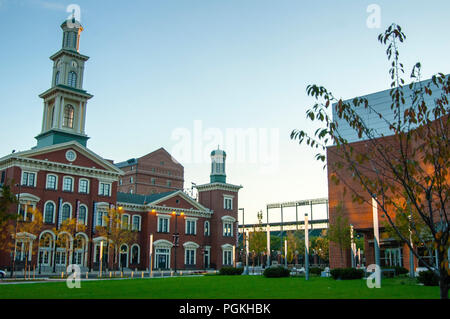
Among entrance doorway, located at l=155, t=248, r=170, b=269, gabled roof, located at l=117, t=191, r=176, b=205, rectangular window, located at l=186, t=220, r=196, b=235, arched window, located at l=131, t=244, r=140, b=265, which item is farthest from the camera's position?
rectangular window, located at l=186, t=220, r=196, b=235

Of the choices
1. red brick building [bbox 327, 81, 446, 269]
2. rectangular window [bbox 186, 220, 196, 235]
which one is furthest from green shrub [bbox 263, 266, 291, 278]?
rectangular window [bbox 186, 220, 196, 235]

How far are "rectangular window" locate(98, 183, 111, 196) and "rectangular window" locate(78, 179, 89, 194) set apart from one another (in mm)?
1795

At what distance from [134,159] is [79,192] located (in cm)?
3975

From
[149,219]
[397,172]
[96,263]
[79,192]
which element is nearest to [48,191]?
[79,192]

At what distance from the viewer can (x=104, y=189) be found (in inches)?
2314

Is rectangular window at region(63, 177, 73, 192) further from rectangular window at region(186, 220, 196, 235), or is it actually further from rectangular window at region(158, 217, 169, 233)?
rectangular window at region(186, 220, 196, 235)

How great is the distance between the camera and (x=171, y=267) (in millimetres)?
66438

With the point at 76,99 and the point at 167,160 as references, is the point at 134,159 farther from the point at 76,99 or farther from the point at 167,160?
the point at 76,99

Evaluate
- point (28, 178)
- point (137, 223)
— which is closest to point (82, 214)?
point (28, 178)

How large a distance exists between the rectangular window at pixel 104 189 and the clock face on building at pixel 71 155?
4989 mm

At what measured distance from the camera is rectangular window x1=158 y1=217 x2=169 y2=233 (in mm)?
66625

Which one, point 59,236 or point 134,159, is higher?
point 134,159

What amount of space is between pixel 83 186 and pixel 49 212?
5412mm
